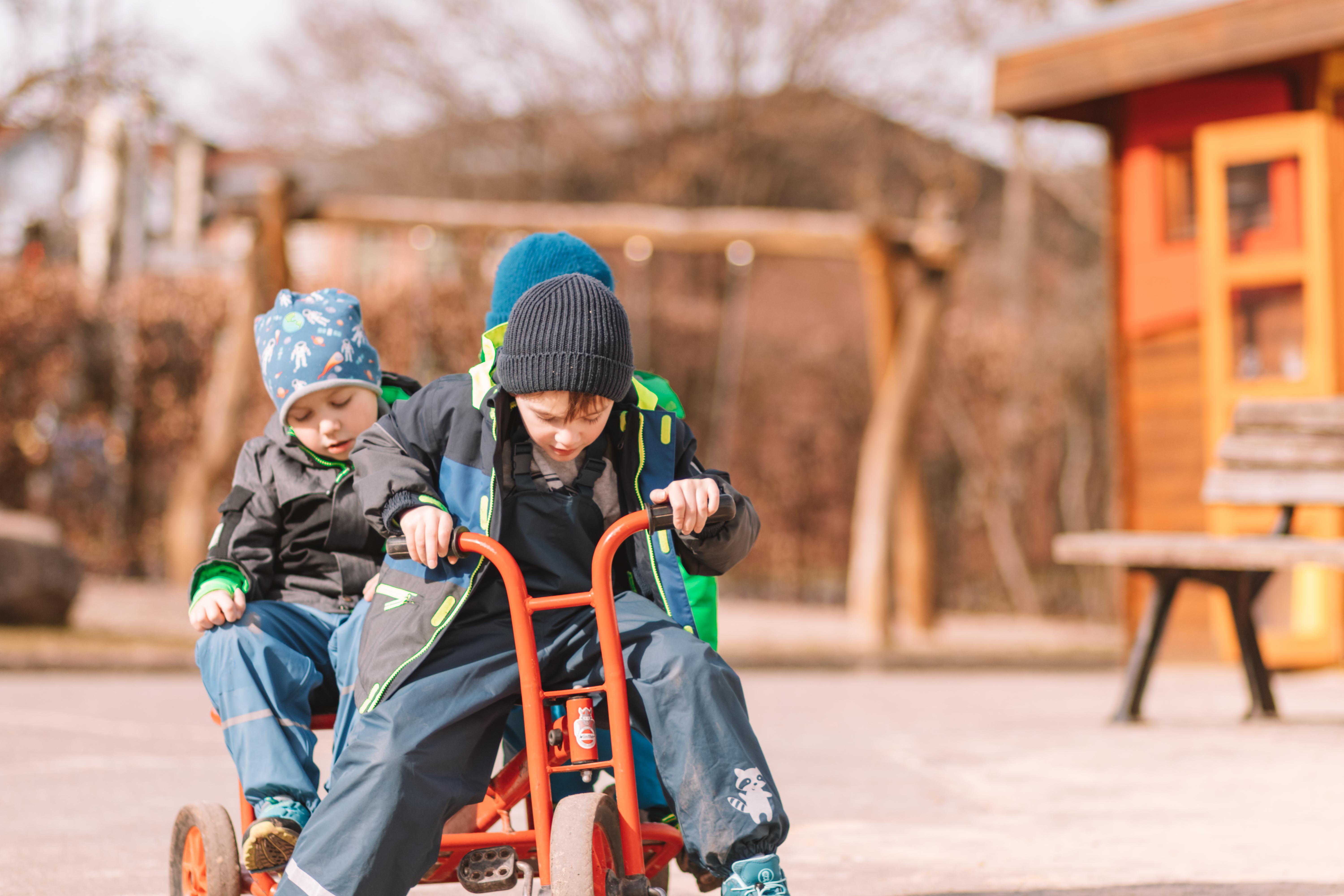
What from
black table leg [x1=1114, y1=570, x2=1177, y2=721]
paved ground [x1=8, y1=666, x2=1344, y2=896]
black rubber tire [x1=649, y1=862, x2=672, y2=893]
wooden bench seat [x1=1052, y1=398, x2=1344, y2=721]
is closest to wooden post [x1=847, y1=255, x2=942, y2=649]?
paved ground [x1=8, y1=666, x2=1344, y2=896]

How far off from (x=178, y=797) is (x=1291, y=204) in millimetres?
6329

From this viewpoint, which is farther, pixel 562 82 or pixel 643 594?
pixel 562 82

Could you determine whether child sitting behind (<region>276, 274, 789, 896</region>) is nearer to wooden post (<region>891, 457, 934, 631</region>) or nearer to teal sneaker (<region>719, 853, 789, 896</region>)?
teal sneaker (<region>719, 853, 789, 896</region>)

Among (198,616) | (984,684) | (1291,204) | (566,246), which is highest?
(1291,204)

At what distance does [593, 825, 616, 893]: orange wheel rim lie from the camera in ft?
7.58

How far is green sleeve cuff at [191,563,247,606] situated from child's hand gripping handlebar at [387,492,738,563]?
594mm

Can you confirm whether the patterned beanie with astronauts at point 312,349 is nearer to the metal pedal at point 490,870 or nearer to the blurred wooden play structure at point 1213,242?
the metal pedal at point 490,870

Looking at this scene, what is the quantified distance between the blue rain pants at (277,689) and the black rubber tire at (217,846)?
7cm

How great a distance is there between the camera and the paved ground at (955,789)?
3.40m

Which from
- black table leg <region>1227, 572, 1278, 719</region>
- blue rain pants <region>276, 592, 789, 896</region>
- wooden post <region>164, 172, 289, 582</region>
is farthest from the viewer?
wooden post <region>164, 172, 289, 582</region>

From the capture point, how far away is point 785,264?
86.2ft

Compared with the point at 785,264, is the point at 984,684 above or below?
below

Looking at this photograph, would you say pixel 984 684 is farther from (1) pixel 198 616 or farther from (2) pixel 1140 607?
(1) pixel 198 616

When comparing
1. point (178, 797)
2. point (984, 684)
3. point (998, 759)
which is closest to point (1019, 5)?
point (984, 684)
